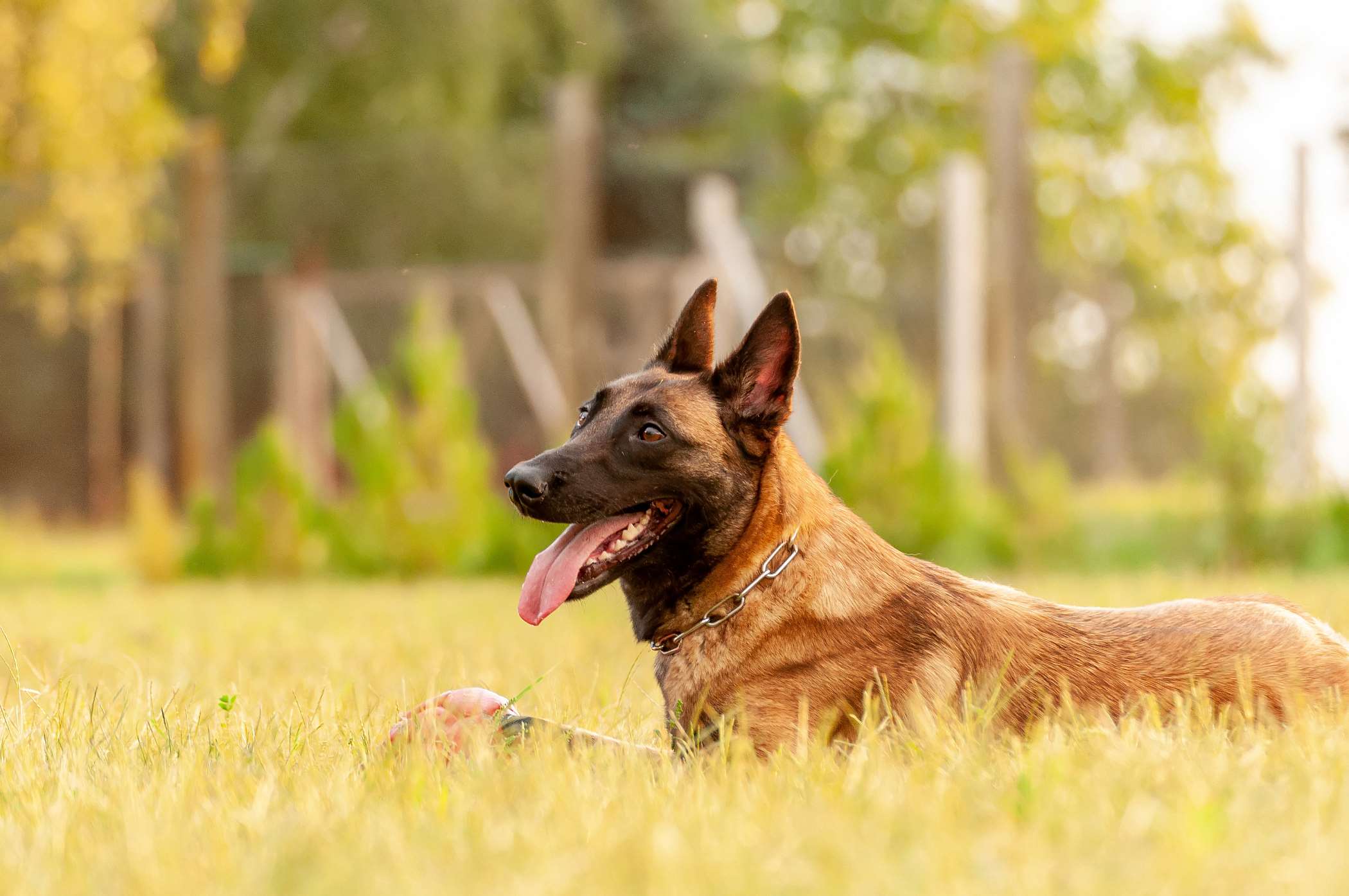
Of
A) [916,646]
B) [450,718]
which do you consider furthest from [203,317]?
[916,646]

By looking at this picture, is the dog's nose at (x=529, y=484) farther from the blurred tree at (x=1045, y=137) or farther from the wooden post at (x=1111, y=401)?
the blurred tree at (x=1045, y=137)

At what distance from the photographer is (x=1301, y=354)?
11430mm

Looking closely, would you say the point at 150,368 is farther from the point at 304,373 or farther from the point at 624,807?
the point at 624,807

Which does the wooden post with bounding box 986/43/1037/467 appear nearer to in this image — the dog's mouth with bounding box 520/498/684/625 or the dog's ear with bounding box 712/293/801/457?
the dog's ear with bounding box 712/293/801/457

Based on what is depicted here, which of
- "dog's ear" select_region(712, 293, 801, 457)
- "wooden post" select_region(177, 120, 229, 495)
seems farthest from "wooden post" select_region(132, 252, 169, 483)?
"dog's ear" select_region(712, 293, 801, 457)

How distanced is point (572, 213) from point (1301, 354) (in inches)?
250

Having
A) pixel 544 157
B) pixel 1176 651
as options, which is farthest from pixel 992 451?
pixel 544 157

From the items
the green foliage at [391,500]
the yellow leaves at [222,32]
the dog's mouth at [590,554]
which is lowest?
the green foliage at [391,500]

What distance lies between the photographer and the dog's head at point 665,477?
340 cm

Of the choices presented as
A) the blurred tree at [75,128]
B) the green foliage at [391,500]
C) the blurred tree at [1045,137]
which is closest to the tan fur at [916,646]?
the green foliage at [391,500]

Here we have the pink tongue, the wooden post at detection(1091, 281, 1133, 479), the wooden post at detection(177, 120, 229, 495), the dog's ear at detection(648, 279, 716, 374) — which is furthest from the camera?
the wooden post at detection(1091, 281, 1133, 479)

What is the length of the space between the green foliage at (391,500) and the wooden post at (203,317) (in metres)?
1.05

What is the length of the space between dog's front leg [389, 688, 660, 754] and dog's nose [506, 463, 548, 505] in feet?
1.77

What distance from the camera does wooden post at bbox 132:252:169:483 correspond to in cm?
1669
